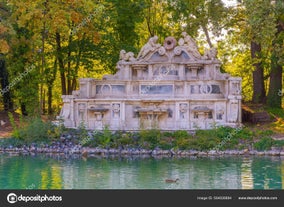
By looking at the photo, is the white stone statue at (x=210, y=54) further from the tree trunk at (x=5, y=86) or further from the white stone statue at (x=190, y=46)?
the tree trunk at (x=5, y=86)

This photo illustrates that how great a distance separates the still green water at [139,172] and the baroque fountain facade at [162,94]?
478 centimetres

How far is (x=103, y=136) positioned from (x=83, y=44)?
11.5m

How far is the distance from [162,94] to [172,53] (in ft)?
6.73

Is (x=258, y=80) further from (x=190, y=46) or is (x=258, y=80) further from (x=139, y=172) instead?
(x=139, y=172)

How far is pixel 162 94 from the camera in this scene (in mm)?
28062

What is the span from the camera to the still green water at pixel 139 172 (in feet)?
55.6

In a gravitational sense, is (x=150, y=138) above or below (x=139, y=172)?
above

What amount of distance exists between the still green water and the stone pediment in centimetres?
674
